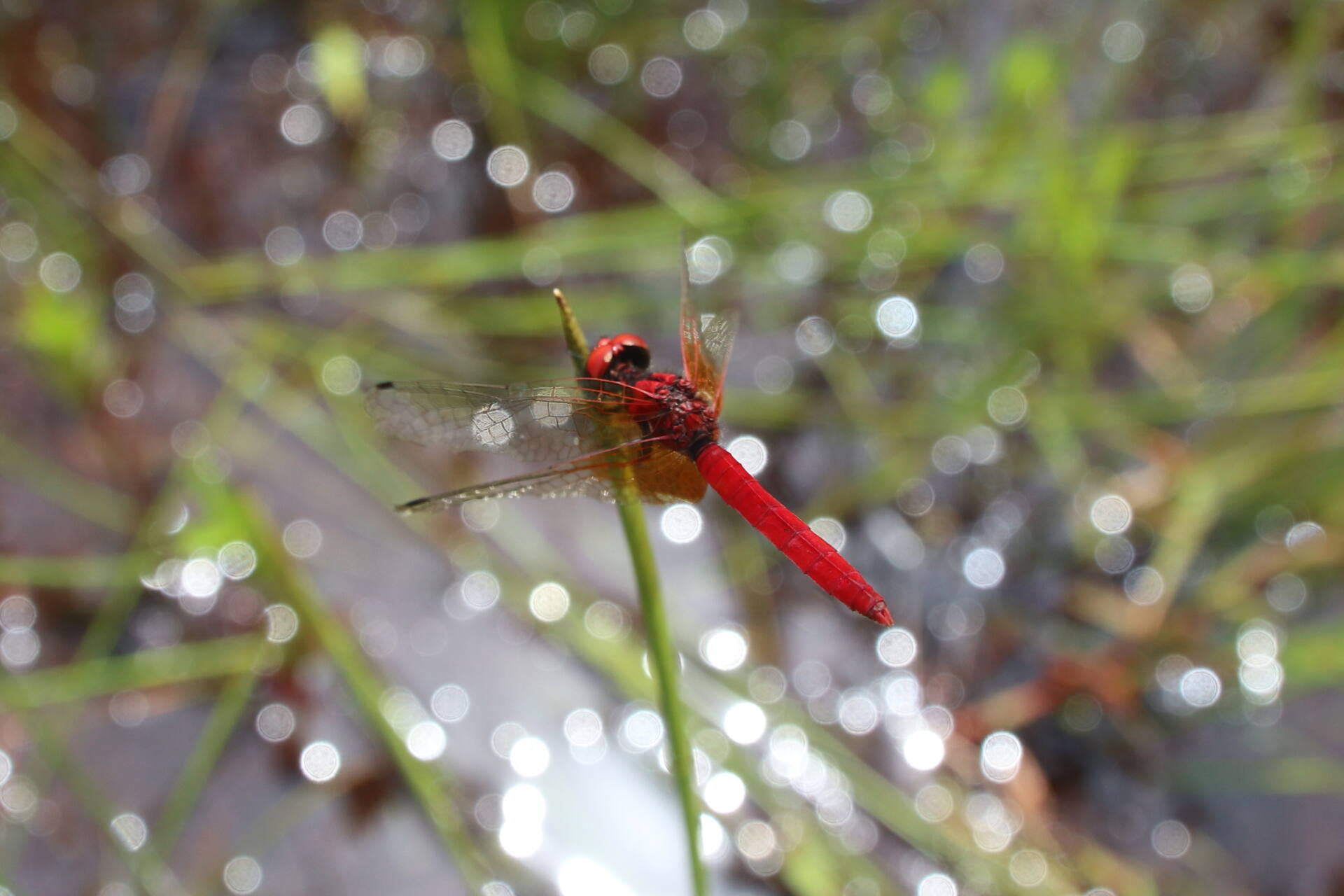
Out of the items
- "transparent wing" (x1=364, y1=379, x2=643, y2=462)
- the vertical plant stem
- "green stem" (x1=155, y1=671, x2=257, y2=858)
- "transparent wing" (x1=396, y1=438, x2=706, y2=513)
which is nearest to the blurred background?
"green stem" (x1=155, y1=671, x2=257, y2=858)

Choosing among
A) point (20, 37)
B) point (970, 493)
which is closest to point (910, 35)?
point (970, 493)

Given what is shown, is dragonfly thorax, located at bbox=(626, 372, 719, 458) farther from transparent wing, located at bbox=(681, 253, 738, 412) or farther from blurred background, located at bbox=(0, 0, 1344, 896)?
blurred background, located at bbox=(0, 0, 1344, 896)

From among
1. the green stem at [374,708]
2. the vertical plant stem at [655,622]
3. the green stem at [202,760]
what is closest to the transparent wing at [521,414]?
the vertical plant stem at [655,622]

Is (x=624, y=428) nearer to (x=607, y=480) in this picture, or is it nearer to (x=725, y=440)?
(x=607, y=480)

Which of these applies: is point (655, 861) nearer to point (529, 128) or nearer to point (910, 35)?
point (529, 128)

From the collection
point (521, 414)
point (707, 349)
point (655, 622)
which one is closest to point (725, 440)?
point (707, 349)
